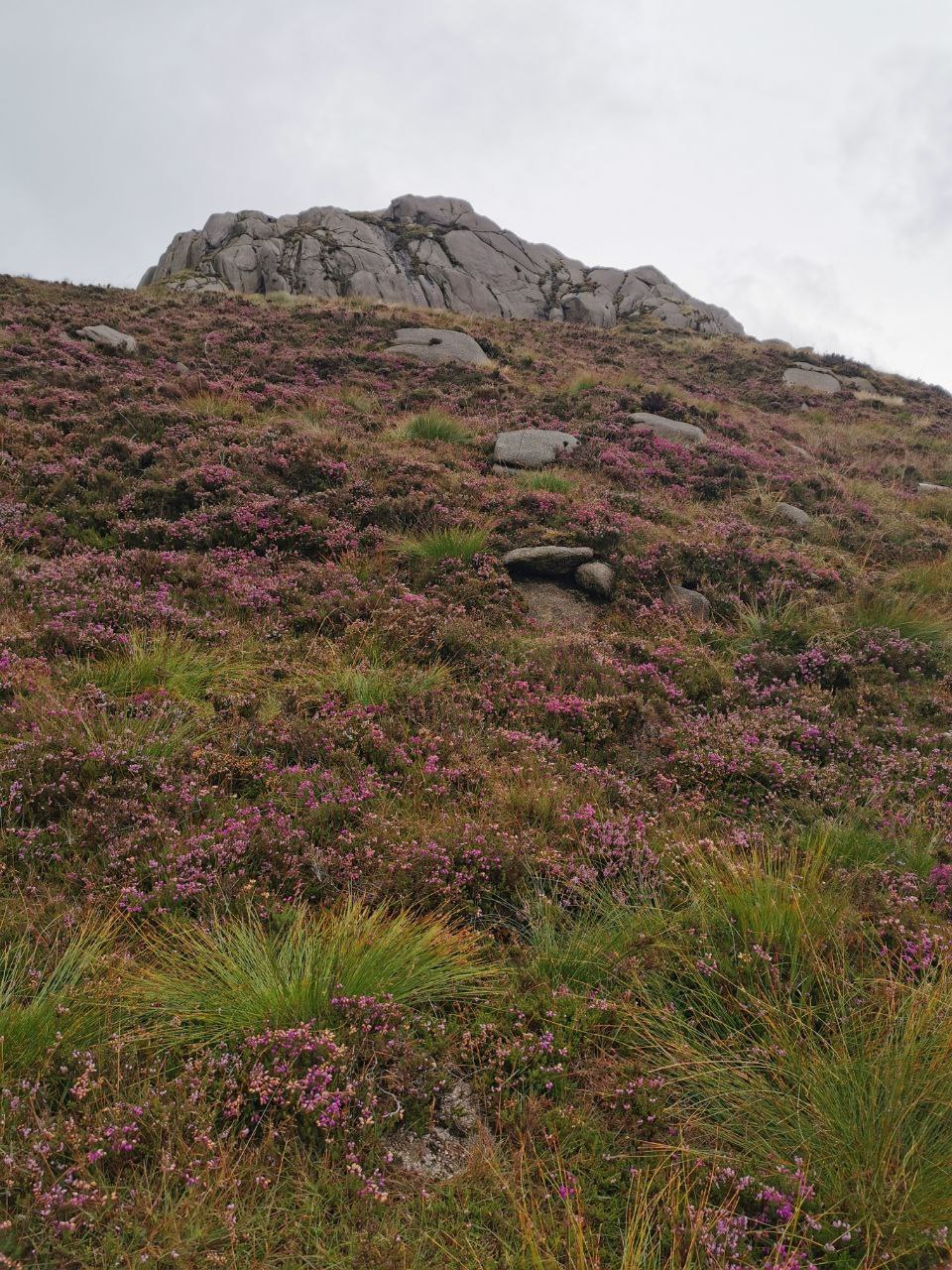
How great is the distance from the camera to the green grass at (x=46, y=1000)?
258 cm

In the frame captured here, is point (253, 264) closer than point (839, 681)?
No

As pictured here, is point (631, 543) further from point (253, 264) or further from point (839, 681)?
point (253, 264)

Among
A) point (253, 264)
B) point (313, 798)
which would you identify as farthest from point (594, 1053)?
point (253, 264)

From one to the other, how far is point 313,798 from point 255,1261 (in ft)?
8.68

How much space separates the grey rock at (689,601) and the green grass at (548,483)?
11.0 feet

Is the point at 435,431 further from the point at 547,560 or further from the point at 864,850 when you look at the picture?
the point at 864,850

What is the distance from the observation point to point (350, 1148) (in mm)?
2539

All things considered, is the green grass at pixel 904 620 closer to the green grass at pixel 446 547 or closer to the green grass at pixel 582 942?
the green grass at pixel 446 547

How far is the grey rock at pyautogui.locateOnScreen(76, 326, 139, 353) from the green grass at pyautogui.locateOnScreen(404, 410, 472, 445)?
9610 mm

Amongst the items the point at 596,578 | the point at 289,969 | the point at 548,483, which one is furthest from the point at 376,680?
the point at 548,483

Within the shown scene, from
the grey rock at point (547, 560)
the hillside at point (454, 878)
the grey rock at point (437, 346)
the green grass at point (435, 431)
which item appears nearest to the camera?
the hillside at point (454, 878)

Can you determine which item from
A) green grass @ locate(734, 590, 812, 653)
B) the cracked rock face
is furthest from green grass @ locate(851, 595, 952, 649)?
the cracked rock face

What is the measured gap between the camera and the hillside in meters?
2.33

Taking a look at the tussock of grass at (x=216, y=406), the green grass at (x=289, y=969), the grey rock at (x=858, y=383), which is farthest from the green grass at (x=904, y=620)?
the grey rock at (x=858, y=383)
